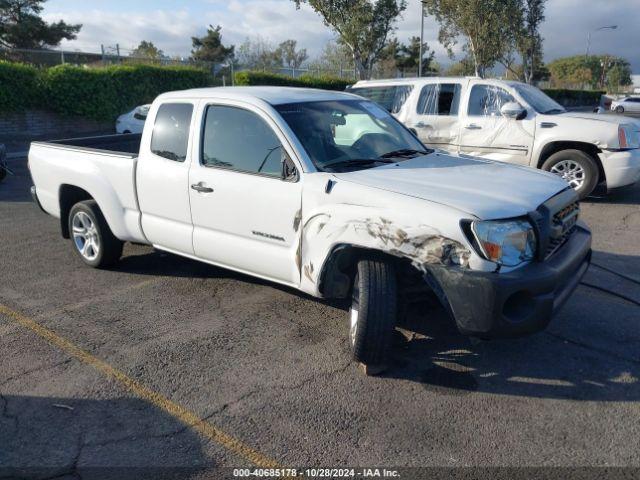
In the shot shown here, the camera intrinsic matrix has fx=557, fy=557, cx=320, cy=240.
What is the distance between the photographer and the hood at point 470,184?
3.33m

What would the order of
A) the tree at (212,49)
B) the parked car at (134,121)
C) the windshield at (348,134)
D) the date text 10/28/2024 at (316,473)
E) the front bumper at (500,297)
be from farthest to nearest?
the tree at (212,49) < the parked car at (134,121) < the windshield at (348,134) < the front bumper at (500,297) < the date text 10/28/2024 at (316,473)

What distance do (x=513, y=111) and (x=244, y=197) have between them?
5.54 metres

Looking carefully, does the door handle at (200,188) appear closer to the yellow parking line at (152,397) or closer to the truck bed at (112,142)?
the yellow parking line at (152,397)

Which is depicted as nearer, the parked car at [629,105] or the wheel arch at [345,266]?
the wheel arch at [345,266]

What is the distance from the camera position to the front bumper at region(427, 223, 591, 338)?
312 centimetres

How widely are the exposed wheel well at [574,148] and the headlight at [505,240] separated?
575 cm

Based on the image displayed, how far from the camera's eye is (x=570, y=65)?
105 metres

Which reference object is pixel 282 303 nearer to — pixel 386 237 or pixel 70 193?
pixel 386 237

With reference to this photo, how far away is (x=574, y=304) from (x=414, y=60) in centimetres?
5905

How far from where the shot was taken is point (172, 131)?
489 cm

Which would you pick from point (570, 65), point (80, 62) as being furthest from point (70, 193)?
point (570, 65)

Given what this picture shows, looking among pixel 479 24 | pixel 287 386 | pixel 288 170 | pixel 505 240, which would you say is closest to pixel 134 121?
pixel 288 170

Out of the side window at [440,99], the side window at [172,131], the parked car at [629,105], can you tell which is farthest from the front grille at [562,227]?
the parked car at [629,105]

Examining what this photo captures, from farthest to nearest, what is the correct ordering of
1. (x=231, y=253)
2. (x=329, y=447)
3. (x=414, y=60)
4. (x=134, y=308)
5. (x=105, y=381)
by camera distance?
(x=414, y=60) < (x=134, y=308) < (x=231, y=253) < (x=105, y=381) < (x=329, y=447)
